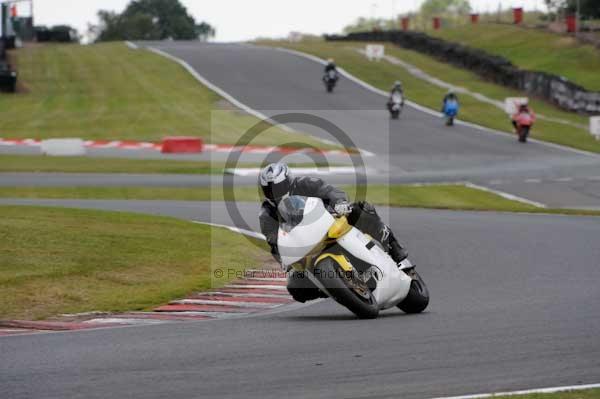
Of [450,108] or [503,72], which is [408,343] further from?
[503,72]

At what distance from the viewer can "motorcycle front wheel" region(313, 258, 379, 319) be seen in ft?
29.5

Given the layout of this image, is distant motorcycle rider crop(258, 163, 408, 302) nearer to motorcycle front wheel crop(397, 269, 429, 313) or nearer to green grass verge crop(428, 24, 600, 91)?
motorcycle front wheel crop(397, 269, 429, 313)

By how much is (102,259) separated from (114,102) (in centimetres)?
3495

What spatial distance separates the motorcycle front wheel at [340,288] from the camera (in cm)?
898

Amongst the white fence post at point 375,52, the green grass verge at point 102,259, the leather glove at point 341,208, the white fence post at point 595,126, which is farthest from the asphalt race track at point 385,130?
the leather glove at point 341,208

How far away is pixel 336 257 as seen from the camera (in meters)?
9.07

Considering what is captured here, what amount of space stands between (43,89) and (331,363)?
44171mm

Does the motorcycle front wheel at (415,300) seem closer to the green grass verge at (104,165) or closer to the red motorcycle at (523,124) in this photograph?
the green grass verge at (104,165)

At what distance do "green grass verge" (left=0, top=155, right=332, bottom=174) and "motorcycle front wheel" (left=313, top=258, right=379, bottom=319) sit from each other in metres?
20.0

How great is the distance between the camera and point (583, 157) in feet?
109

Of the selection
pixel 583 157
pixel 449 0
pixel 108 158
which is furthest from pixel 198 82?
pixel 449 0

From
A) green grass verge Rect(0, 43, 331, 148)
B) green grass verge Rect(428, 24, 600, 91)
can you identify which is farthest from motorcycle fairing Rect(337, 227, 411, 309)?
green grass verge Rect(428, 24, 600, 91)

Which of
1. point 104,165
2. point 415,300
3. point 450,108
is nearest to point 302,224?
point 415,300

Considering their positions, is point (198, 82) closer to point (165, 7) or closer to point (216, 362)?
point (216, 362)
